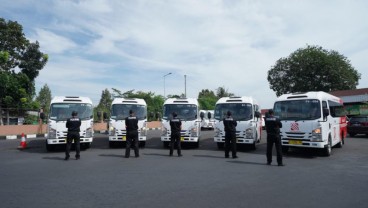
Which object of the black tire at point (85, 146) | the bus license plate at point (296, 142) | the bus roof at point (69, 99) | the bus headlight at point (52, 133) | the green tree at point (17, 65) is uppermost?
the green tree at point (17, 65)

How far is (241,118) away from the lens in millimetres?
14875

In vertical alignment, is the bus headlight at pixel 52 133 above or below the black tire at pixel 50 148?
above

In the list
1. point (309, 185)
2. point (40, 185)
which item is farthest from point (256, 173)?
point (40, 185)

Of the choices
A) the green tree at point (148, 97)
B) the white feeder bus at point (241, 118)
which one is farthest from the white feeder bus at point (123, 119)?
the green tree at point (148, 97)

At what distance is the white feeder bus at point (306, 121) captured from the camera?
12.3 metres

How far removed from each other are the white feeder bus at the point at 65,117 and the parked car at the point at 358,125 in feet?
62.3

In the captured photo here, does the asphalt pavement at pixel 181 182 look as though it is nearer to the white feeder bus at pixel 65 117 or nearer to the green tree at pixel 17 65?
the white feeder bus at pixel 65 117

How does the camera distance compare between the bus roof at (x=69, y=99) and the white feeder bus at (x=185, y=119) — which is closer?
the bus roof at (x=69, y=99)

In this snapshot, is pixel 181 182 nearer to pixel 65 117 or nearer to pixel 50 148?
pixel 65 117

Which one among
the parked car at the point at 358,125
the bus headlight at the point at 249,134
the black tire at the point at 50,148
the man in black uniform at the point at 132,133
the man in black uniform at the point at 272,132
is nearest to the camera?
the man in black uniform at the point at 272,132

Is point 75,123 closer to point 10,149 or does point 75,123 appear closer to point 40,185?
point 40,185

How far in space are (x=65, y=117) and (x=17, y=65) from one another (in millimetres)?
16437

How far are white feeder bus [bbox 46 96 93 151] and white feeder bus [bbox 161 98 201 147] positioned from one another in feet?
12.0

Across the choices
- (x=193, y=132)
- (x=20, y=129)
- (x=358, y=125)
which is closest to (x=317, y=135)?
(x=193, y=132)
